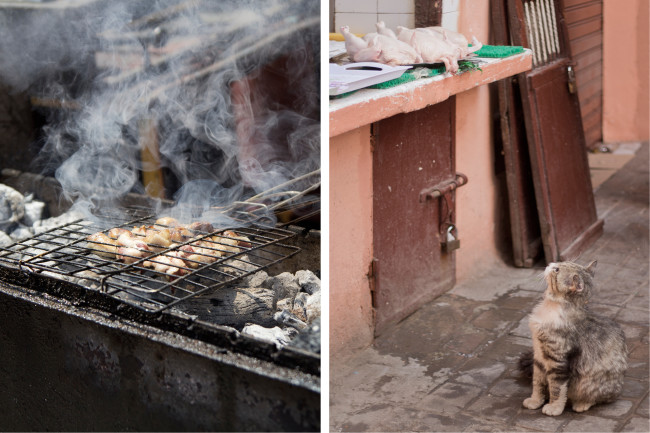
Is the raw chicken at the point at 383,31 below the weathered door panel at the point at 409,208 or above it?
above

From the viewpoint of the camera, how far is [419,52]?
A: 456 cm

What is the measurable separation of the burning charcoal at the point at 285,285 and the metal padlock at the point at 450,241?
203 centimetres

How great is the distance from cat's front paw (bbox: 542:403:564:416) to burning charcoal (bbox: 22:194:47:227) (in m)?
3.20

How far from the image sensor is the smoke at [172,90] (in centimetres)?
544

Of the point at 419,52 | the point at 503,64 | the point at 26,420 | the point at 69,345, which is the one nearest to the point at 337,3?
the point at 419,52

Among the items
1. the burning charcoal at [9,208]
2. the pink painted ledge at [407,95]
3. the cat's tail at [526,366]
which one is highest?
the pink painted ledge at [407,95]

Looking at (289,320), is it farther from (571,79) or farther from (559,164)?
(571,79)

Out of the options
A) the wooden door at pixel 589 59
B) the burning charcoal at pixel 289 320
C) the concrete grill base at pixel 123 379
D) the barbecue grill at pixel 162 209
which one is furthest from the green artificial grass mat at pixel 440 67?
the wooden door at pixel 589 59

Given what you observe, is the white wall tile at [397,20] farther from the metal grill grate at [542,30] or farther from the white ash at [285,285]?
the white ash at [285,285]

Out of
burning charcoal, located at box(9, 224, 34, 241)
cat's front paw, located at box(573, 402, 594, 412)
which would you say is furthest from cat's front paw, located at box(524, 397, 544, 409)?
burning charcoal, located at box(9, 224, 34, 241)

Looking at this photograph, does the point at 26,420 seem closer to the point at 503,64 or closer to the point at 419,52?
the point at 419,52

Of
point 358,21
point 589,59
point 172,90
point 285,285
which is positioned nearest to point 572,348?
point 285,285

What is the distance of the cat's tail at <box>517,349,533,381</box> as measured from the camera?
4.38 metres

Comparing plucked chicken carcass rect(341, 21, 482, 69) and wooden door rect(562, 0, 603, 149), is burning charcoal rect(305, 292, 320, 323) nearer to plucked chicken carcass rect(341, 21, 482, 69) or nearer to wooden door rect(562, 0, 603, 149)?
plucked chicken carcass rect(341, 21, 482, 69)
